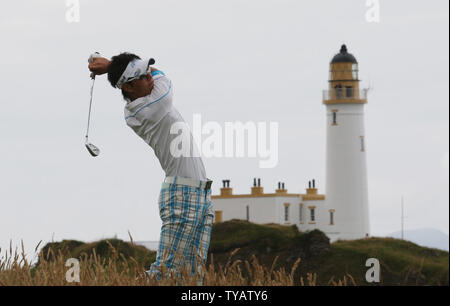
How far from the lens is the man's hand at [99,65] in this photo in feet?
24.8

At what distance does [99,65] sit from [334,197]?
177 feet

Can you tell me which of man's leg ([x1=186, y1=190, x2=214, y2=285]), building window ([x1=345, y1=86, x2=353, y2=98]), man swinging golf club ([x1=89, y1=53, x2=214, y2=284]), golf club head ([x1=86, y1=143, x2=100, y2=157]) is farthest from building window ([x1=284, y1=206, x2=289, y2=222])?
golf club head ([x1=86, y1=143, x2=100, y2=157])

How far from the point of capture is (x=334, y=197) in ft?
200

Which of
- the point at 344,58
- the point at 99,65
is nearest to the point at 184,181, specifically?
the point at 99,65

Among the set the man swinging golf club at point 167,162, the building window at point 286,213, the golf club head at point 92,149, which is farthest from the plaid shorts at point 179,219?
the building window at point 286,213

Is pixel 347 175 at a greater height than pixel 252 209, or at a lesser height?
greater

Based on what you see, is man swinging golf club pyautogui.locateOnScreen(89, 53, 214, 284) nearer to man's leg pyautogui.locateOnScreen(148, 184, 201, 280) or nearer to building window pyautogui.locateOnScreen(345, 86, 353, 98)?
man's leg pyautogui.locateOnScreen(148, 184, 201, 280)

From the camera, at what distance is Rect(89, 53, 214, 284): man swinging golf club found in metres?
7.44

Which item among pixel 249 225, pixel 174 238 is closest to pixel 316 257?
pixel 249 225

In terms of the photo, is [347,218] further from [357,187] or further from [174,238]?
[174,238]

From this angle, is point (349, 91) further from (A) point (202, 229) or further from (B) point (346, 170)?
(A) point (202, 229)

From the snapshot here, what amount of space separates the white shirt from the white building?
52475 mm

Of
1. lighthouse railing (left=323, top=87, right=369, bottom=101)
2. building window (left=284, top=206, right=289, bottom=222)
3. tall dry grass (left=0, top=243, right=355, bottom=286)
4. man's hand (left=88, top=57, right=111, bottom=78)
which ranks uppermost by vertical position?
lighthouse railing (left=323, top=87, right=369, bottom=101)

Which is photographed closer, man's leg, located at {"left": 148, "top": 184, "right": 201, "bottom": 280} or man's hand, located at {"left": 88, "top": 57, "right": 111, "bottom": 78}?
man's leg, located at {"left": 148, "top": 184, "right": 201, "bottom": 280}
